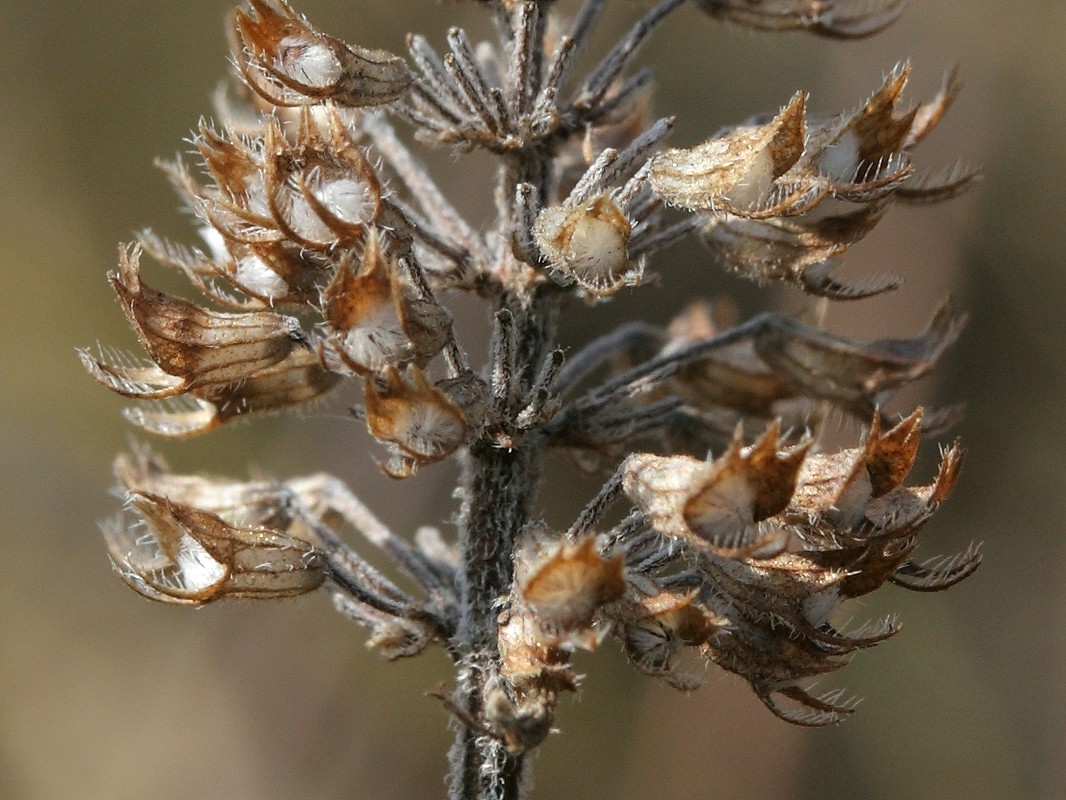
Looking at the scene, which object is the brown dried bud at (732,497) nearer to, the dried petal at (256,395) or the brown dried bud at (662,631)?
the brown dried bud at (662,631)

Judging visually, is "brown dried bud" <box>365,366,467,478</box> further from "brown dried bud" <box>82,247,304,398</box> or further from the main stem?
"brown dried bud" <box>82,247,304,398</box>

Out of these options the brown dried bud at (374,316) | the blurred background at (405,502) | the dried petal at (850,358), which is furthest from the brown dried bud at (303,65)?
the blurred background at (405,502)

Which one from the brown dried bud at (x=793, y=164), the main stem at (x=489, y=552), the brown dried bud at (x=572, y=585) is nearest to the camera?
the brown dried bud at (x=572, y=585)

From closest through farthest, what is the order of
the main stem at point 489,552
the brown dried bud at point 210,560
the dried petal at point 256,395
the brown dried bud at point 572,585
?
the brown dried bud at point 572,585
the brown dried bud at point 210,560
the main stem at point 489,552
the dried petal at point 256,395

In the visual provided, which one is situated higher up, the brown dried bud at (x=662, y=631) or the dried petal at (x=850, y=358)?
the dried petal at (x=850, y=358)

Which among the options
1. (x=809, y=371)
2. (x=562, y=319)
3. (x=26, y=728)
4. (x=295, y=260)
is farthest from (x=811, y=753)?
(x=295, y=260)

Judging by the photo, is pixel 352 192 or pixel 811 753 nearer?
pixel 352 192

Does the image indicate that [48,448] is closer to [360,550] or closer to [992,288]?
[360,550]
